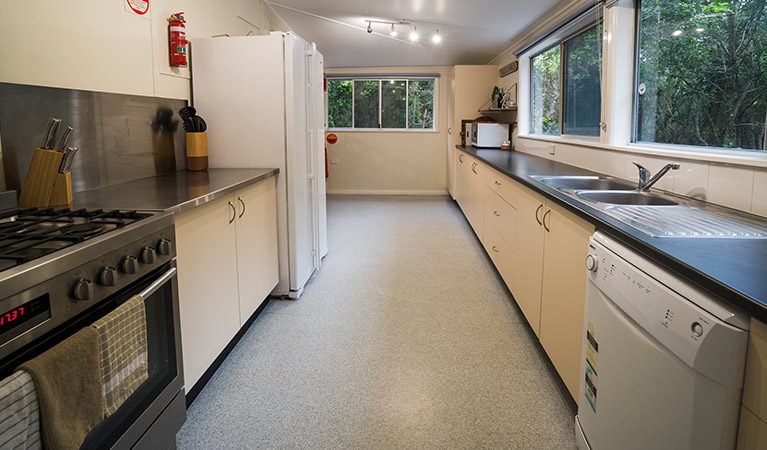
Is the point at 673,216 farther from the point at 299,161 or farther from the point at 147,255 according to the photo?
the point at 299,161

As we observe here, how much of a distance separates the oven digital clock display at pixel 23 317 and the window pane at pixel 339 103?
7381 millimetres

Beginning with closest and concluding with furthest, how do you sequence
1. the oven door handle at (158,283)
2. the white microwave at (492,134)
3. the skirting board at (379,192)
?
1. the oven door handle at (158,283)
2. the white microwave at (492,134)
3. the skirting board at (379,192)

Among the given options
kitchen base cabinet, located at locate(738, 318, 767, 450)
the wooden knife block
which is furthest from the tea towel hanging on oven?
kitchen base cabinet, located at locate(738, 318, 767, 450)

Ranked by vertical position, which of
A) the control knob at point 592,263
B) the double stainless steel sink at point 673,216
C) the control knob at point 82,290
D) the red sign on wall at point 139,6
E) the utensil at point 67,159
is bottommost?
the control knob at point 592,263

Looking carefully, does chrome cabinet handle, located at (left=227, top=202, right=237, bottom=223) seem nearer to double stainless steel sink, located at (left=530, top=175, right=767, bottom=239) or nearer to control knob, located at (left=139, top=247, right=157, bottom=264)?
control knob, located at (left=139, top=247, right=157, bottom=264)

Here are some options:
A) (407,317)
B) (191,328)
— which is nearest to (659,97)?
(407,317)

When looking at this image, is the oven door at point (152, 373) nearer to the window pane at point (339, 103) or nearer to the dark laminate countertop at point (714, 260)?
the dark laminate countertop at point (714, 260)

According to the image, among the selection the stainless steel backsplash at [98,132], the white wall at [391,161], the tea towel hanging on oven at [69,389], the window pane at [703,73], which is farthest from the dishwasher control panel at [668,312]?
the white wall at [391,161]

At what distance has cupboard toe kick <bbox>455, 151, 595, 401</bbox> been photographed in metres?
1.85

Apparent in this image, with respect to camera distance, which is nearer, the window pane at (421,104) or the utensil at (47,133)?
the utensil at (47,133)

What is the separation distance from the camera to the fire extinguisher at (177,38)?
2.81 m

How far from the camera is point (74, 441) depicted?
1.05 metres

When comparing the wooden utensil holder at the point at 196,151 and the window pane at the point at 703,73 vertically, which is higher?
the window pane at the point at 703,73

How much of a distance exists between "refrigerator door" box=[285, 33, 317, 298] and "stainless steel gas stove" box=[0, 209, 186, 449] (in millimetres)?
1579
